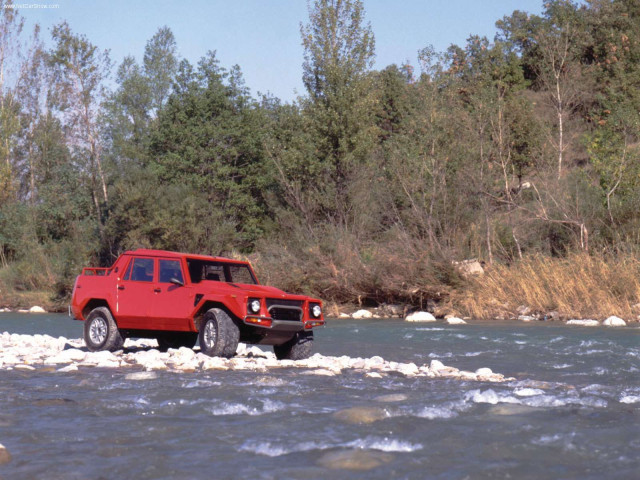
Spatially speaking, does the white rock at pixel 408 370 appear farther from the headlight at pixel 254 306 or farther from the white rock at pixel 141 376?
the white rock at pixel 141 376

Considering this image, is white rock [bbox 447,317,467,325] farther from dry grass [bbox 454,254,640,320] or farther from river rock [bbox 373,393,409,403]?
river rock [bbox 373,393,409,403]

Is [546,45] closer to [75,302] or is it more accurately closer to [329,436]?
[75,302]

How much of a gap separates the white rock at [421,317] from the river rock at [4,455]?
1872 cm

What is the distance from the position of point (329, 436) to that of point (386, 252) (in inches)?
814

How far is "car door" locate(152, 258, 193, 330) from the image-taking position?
11.8m

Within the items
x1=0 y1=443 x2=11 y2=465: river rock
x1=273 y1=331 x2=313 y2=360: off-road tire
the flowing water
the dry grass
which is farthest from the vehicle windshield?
the dry grass

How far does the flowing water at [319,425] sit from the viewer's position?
17.4 ft

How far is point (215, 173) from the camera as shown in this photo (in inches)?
1585

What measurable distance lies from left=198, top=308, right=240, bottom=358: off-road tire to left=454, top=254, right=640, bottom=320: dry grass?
1274cm

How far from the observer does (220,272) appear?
41.4ft

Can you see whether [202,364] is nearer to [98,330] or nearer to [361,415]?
[98,330]

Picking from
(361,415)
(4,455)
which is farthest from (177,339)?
(4,455)

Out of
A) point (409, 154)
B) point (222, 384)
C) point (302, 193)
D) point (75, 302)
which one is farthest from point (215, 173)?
point (222, 384)

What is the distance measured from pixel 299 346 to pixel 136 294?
274 cm
